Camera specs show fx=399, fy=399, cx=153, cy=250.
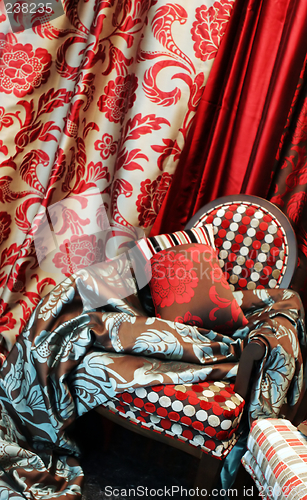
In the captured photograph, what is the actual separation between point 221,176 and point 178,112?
1.41ft

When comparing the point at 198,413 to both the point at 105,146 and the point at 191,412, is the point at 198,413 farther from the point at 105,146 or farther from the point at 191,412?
the point at 105,146

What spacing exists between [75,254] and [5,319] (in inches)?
15.9

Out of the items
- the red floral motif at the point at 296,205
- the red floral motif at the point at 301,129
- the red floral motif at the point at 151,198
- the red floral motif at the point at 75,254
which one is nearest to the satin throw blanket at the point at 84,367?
the red floral motif at the point at 75,254

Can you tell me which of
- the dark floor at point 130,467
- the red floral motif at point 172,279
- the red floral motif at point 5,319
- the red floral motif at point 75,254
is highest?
the red floral motif at point 172,279

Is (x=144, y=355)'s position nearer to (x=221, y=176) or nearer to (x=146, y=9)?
(x=221, y=176)

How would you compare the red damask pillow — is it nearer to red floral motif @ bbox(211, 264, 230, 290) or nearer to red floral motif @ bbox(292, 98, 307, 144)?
red floral motif @ bbox(211, 264, 230, 290)

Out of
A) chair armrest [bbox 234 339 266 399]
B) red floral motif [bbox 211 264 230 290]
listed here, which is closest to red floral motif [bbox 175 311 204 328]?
red floral motif [bbox 211 264 230 290]

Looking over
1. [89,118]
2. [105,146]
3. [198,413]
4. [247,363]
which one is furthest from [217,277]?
[89,118]

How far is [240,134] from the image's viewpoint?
2.02m

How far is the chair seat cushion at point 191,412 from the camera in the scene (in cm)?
107

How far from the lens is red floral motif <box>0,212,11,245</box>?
5.39ft

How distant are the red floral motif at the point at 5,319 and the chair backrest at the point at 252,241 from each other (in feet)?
2.90

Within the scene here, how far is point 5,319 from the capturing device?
171 centimetres

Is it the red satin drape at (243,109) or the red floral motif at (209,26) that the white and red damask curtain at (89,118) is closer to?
the red floral motif at (209,26)
